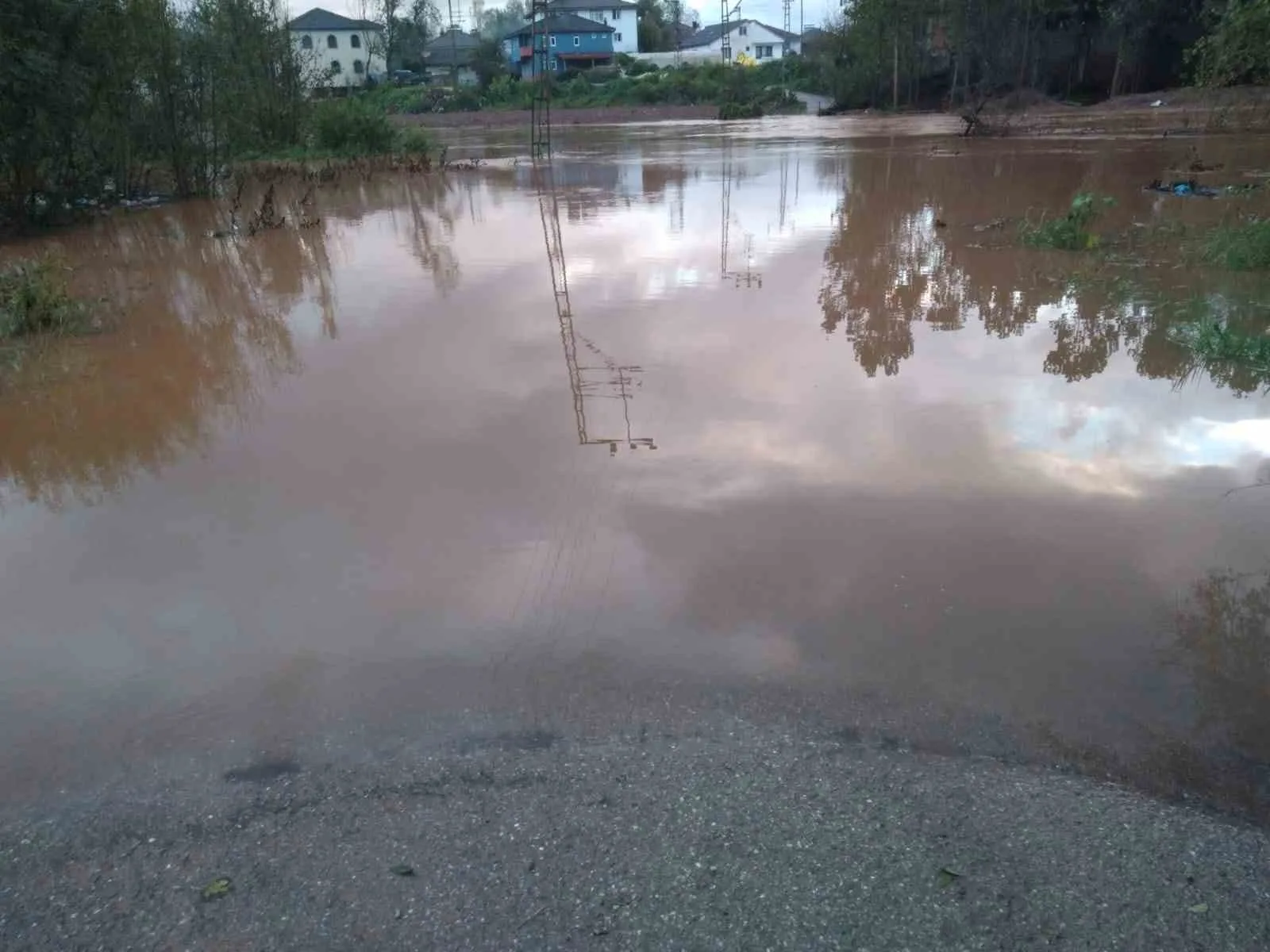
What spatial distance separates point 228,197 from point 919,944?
895 inches

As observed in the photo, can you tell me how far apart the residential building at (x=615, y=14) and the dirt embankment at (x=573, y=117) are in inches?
1064

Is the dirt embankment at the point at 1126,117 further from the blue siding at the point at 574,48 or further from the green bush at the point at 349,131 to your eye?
the blue siding at the point at 574,48

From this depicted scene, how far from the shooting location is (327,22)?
3076 inches

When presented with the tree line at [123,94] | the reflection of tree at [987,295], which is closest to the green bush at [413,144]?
the tree line at [123,94]

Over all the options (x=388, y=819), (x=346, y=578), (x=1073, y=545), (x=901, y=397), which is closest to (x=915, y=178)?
(x=901, y=397)

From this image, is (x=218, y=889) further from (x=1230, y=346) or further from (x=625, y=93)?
(x=625, y=93)

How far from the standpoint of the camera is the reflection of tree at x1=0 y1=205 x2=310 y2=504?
6305 mm

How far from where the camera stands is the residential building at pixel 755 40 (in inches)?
3526

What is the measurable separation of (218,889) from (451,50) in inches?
3470

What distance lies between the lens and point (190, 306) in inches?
415

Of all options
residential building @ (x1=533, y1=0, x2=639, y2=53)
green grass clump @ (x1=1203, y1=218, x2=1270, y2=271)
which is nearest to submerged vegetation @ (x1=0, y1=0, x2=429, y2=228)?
green grass clump @ (x1=1203, y1=218, x2=1270, y2=271)

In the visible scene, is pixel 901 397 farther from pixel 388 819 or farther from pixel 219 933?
pixel 219 933

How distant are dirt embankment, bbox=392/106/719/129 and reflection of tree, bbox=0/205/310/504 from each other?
135 ft

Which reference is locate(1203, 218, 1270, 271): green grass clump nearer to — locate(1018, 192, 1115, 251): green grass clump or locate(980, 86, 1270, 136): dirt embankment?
locate(1018, 192, 1115, 251): green grass clump
